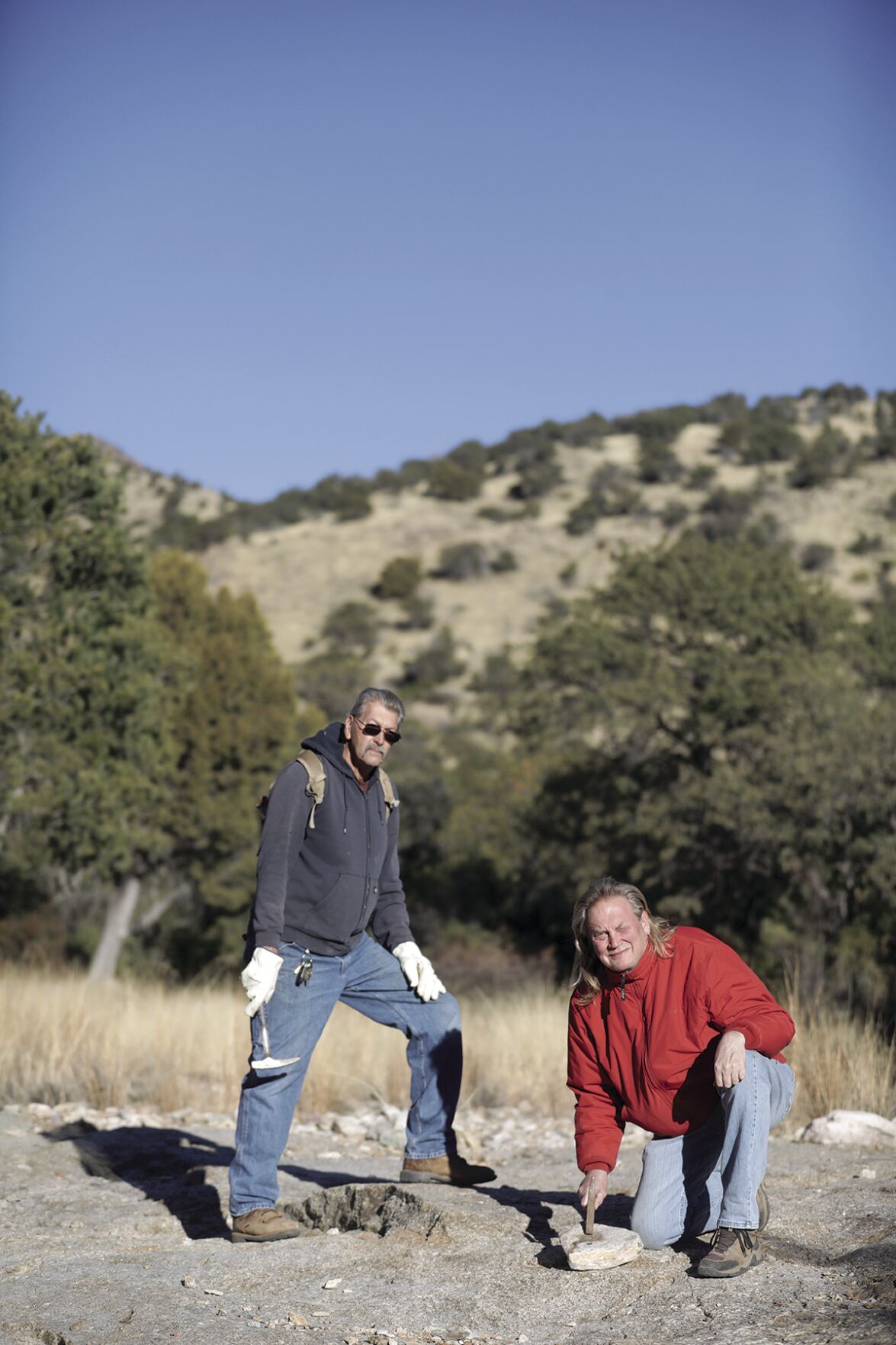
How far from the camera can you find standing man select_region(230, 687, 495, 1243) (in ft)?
14.8

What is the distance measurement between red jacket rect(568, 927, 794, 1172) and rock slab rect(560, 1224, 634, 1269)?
0.75 feet

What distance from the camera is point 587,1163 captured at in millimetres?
4047

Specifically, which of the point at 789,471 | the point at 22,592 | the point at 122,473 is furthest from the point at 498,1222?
the point at 789,471

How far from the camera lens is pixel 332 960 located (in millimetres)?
4770

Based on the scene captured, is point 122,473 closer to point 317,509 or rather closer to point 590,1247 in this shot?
point 590,1247

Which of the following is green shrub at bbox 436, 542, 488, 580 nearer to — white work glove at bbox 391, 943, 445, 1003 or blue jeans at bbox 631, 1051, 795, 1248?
white work glove at bbox 391, 943, 445, 1003

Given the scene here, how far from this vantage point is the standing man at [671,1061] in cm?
382

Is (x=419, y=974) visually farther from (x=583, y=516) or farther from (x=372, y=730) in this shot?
(x=583, y=516)

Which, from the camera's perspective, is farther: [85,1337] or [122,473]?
[122,473]

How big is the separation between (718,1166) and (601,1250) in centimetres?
45

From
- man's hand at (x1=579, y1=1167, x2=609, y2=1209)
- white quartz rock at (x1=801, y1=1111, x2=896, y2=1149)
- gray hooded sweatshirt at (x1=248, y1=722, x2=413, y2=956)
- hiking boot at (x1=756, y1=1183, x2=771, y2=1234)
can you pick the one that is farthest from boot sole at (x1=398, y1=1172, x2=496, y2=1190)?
white quartz rock at (x1=801, y1=1111, x2=896, y2=1149)

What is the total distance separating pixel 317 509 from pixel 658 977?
209ft

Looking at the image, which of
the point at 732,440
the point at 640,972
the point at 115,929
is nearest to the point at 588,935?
the point at 640,972

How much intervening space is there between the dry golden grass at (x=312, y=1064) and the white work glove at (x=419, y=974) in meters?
2.67
